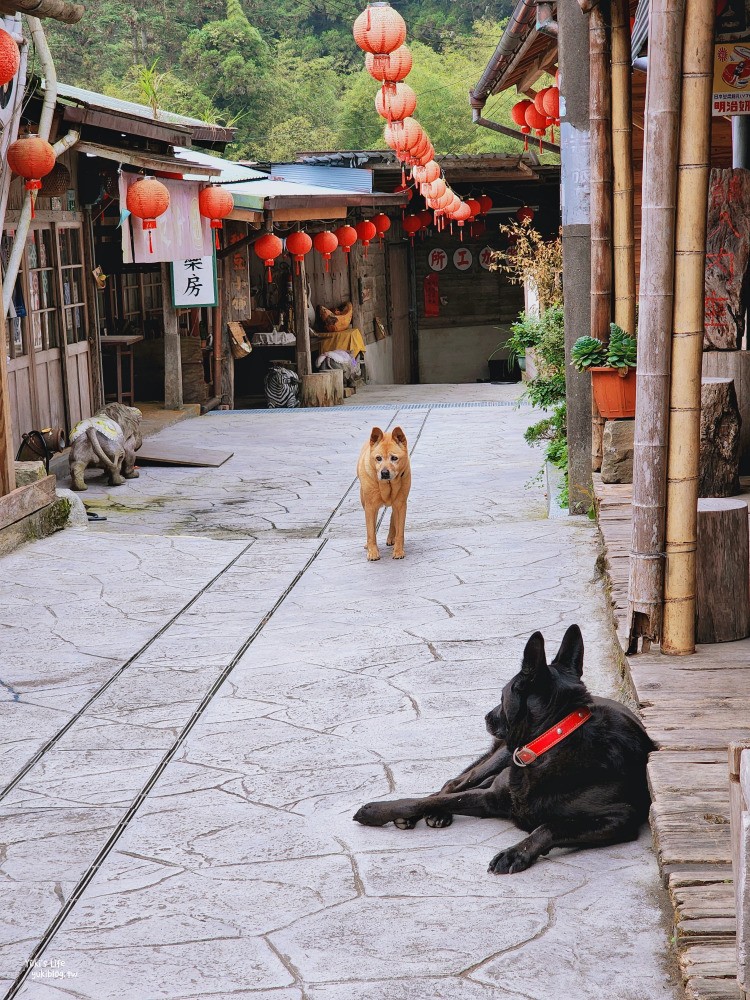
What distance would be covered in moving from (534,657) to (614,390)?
4.67 meters

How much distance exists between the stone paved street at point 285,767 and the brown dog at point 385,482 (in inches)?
11.5

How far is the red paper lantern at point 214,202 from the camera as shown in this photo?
14.2 metres

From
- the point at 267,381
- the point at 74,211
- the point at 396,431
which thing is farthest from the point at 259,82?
the point at 396,431

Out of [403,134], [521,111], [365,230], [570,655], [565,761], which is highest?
[521,111]

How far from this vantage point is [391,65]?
11250 millimetres

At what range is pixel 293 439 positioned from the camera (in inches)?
603

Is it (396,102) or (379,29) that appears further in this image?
(396,102)

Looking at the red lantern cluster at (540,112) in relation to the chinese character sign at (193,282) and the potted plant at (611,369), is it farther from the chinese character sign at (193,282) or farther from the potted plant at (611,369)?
the potted plant at (611,369)

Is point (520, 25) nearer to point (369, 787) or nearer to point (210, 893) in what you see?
point (369, 787)

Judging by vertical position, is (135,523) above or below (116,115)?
below

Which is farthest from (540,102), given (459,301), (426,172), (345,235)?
(459,301)

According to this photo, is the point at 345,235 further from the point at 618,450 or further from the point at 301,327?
the point at 618,450

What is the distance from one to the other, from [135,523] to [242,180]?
7.63m

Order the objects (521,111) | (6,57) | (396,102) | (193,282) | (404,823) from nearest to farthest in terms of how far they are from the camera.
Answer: (404,823)
(6,57)
(396,102)
(521,111)
(193,282)
